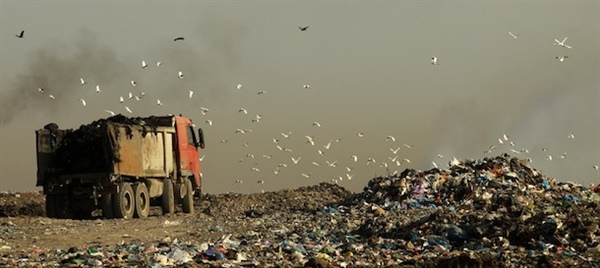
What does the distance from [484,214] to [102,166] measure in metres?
9.83

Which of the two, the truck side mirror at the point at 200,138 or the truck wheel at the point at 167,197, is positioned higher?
the truck side mirror at the point at 200,138

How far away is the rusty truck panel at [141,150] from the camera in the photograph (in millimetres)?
20969

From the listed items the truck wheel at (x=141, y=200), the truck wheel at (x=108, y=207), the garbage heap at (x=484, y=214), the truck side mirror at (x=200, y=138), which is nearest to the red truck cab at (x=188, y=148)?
the truck side mirror at (x=200, y=138)

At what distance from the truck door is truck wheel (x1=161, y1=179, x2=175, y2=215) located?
64 centimetres

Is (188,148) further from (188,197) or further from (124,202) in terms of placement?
(124,202)

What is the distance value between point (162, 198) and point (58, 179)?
3380mm

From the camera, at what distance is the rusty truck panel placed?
21.0 meters

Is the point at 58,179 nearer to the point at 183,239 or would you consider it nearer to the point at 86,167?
the point at 86,167

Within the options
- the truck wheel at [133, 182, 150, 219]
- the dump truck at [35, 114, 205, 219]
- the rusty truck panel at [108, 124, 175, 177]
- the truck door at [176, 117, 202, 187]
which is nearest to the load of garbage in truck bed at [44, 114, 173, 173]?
the dump truck at [35, 114, 205, 219]

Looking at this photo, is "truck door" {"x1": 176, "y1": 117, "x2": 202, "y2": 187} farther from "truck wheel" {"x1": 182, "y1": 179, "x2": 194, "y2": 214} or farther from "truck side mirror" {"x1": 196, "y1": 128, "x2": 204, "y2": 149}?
"truck wheel" {"x1": 182, "y1": 179, "x2": 194, "y2": 214}

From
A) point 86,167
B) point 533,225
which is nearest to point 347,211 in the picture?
point 86,167

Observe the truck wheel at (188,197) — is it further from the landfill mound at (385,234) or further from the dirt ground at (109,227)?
the landfill mound at (385,234)

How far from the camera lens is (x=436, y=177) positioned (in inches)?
932

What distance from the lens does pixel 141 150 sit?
22016mm
